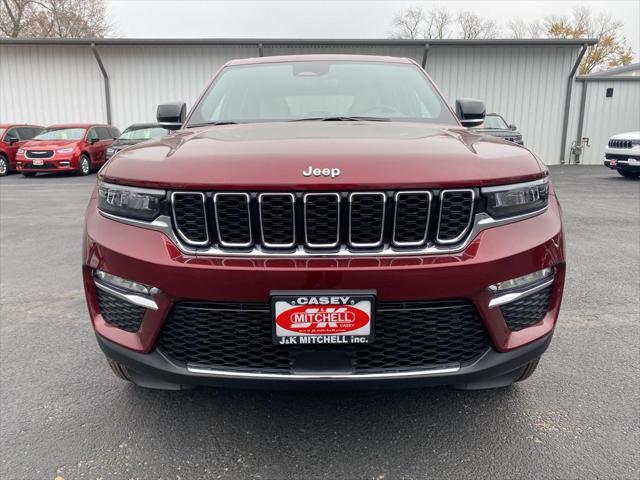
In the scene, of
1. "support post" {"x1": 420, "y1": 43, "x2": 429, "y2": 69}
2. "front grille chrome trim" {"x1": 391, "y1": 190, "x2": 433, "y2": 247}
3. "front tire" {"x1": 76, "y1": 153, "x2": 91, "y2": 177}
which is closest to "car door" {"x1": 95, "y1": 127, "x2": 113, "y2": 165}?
"front tire" {"x1": 76, "y1": 153, "x2": 91, "y2": 177}

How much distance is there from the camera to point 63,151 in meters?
14.1

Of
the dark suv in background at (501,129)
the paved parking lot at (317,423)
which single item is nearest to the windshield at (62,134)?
the dark suv in background at (501,129)

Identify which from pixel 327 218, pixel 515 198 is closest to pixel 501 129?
pixel 515 198

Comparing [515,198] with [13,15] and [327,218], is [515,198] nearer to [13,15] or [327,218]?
[327,218]

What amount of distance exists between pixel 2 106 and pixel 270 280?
69.4 feet

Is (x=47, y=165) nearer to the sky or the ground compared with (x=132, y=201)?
nearer to the ground

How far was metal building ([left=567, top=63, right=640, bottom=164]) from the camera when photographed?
1841 cm

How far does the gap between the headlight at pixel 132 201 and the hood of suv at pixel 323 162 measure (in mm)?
31

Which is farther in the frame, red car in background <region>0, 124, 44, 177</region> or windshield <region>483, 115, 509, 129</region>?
red car in background <region>0, 124, 44, 177</region>

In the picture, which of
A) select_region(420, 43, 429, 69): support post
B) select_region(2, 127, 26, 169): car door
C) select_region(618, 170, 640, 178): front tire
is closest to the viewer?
select_region(618, 170, 640, 178): front tire

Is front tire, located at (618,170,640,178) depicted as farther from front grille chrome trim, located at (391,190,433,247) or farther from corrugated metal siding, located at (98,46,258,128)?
front grille chrome trim, located at (391,190,433,247)

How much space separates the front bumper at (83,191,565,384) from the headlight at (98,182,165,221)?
0.05 metres

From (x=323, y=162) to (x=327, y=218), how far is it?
7.9 inches

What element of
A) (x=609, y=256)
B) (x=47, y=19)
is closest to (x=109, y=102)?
(x=47, y=19)
